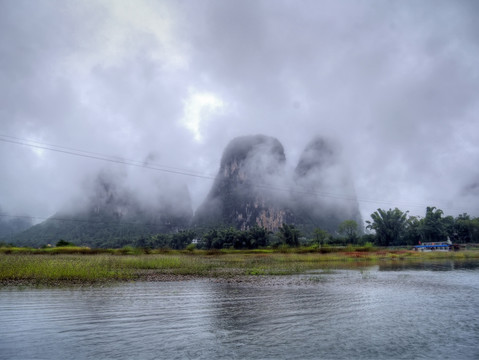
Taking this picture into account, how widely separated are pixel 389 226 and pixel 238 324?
253 ft

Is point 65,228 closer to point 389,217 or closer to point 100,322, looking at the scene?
point 389,217

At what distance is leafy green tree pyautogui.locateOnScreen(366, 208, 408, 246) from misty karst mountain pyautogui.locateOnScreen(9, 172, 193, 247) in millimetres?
92120

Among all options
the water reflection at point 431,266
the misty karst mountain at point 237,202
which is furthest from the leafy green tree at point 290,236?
the misty karst mountain at point 237,202

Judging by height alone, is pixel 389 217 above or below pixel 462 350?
above

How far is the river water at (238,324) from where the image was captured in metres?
5.42

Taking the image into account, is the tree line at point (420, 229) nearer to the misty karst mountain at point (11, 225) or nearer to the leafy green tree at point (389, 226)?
the leafy green tree at point (389, 226)

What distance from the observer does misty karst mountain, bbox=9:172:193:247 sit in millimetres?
128500

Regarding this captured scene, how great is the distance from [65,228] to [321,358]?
151 metres

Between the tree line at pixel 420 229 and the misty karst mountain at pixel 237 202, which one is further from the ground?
the misty karst mountain at pixel 237 202

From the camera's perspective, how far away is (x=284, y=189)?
592ft

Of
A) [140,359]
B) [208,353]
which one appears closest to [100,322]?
[140,359]

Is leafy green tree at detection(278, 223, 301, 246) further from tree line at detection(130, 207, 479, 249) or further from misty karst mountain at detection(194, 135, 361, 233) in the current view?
misty karst mountain at detection(194, 135, 361, 233)

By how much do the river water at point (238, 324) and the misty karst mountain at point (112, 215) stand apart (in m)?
120

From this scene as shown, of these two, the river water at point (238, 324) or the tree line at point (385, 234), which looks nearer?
the river water at point (238, 324)
